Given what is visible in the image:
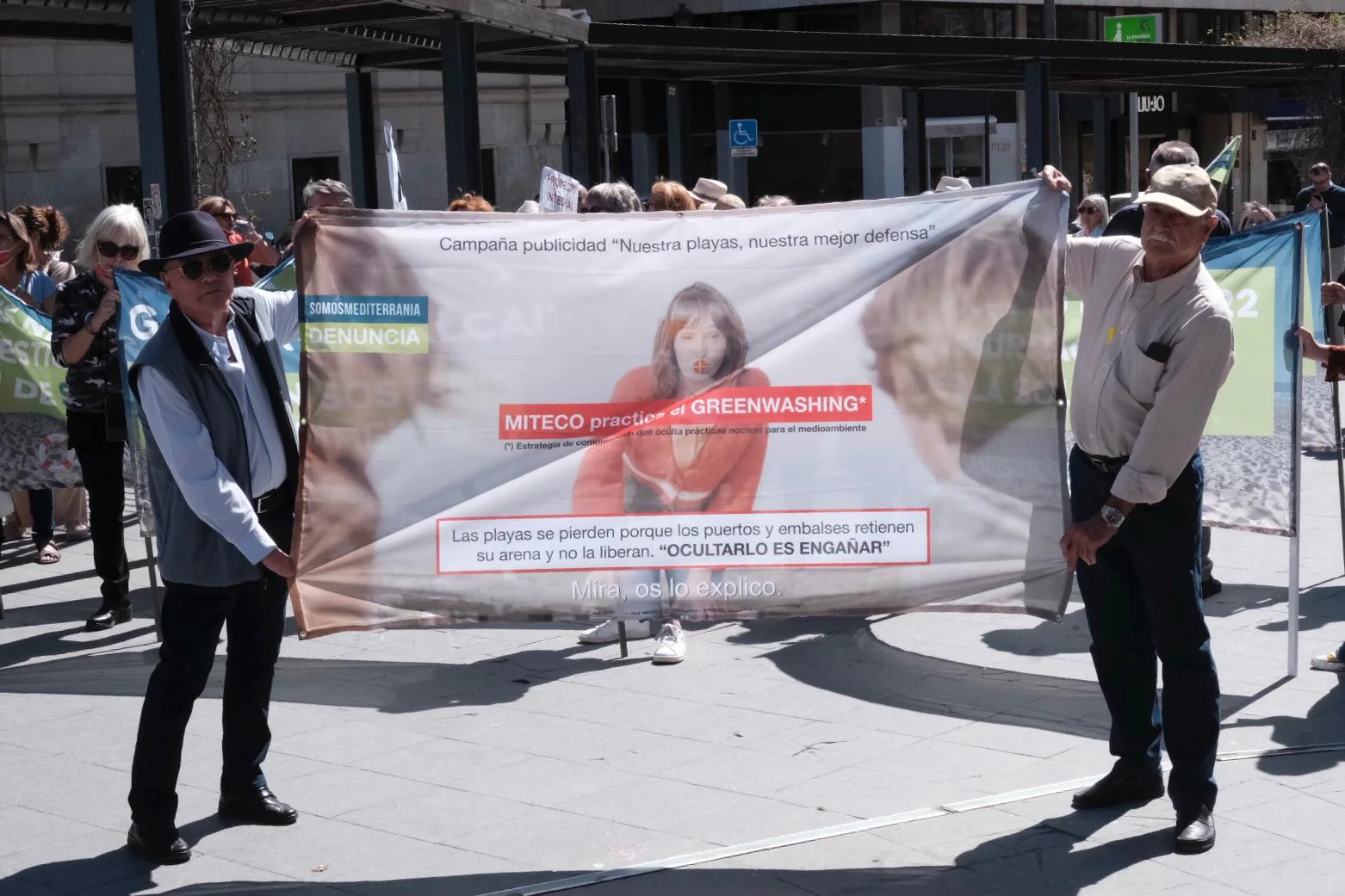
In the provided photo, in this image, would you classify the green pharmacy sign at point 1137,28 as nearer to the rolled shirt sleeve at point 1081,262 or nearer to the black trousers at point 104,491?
the black trousers at point 104,491

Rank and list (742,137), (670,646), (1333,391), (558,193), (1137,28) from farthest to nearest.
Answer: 1. (742,137)
2. (1137,28)
3. (558,193)
4. (1333,391)
5. (670,646)

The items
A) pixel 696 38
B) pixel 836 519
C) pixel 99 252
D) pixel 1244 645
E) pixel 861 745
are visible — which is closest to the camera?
pixel 836 519

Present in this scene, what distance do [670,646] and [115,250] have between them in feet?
10.7

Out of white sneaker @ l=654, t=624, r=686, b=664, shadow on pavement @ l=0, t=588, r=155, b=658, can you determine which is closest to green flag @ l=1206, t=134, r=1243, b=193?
white sneaker @ l=654, t=624, r=686, b=664

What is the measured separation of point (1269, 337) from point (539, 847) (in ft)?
12.5

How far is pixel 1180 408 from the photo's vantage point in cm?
488

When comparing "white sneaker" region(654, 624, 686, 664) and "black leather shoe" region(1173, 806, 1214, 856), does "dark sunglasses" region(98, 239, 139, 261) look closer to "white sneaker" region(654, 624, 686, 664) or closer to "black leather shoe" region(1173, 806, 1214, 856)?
"white sneaker" region(654, 624, 686, 664)

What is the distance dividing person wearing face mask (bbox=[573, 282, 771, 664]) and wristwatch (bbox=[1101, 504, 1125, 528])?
3.68ft

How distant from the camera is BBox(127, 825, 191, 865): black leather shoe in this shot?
5.02 metres

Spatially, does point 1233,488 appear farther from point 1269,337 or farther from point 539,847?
point 539,847

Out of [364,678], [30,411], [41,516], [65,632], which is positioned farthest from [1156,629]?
[41,516]

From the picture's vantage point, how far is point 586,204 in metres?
8.29

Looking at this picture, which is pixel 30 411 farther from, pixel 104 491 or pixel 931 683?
pixel 931 683

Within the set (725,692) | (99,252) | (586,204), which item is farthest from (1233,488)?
(99,252)
